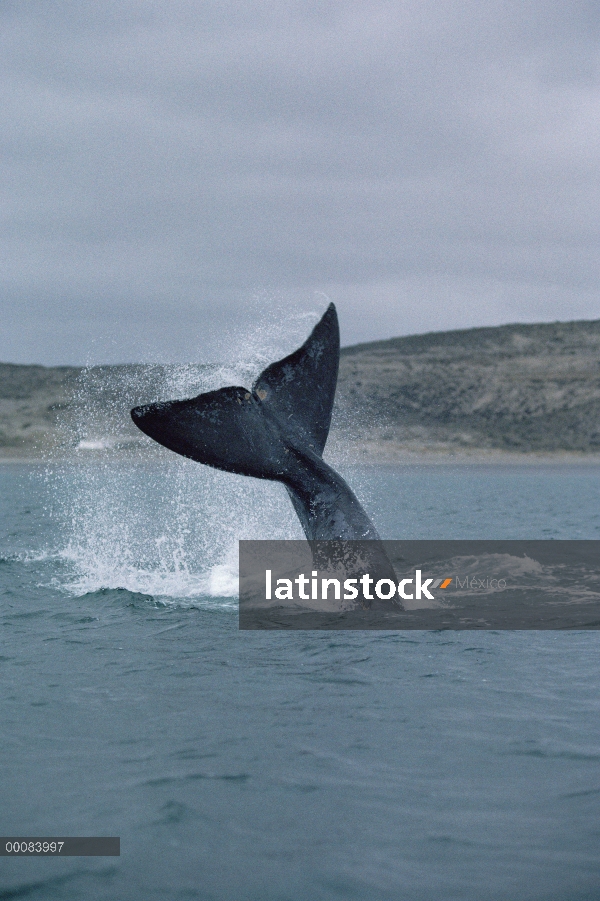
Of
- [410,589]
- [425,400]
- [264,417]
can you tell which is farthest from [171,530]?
[425,400]

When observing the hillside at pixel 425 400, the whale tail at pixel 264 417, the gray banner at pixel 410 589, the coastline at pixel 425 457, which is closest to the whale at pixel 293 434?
the whale tail at pixel 264 417

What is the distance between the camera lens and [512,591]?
1195 centimetres

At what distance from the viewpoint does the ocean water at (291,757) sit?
183 inches

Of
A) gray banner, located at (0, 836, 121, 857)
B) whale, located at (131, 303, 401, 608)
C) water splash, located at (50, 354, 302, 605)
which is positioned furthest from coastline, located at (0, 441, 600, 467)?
gray banner, located at (0, 836, 121, 857)

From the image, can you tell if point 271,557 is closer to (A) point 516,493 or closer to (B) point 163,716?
(B) point 163,716

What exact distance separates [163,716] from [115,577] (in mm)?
7055

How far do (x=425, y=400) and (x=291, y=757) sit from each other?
83312 millimetres

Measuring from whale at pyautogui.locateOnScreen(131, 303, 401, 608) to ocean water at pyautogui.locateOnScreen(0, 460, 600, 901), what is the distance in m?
1.19

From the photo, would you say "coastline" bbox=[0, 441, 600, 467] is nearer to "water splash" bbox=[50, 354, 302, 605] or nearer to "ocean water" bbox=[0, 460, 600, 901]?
"water splash" bbox=[50, 354, 302, 605]

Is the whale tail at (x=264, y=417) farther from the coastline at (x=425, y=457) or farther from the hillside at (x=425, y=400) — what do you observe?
the coastline at (x=425, y=457)

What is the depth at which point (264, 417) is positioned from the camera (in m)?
9.52

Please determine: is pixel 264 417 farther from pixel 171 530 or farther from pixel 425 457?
pixel 425 457

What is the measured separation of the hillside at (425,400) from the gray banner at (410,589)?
53640 mm

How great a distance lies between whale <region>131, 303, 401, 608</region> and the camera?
9078mm
